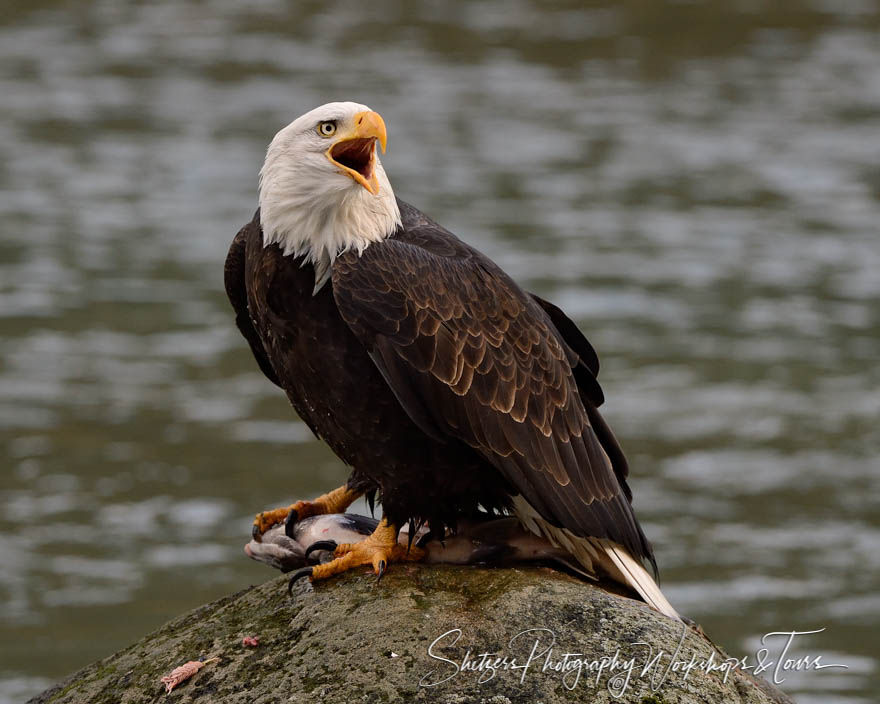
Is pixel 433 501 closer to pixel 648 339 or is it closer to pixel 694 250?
pixel 648 339

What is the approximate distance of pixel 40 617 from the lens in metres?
8.41

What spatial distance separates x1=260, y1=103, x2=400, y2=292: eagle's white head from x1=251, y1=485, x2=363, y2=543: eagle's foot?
959mm

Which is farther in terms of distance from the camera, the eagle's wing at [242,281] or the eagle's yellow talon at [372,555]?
the eagle's wing at [242,281]

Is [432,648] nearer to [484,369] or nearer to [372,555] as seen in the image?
[372,555]

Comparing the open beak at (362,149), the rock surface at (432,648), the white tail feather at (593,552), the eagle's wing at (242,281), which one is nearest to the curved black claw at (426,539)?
the rock surface at (432,648)

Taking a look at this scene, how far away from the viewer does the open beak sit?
4691 mm

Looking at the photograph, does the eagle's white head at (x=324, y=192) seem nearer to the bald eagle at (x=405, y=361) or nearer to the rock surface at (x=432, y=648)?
the bald eagle at (x=405, y=361)

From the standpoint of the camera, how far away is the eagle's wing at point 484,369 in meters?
4.62

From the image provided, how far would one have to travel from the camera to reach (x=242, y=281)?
17.1 ft

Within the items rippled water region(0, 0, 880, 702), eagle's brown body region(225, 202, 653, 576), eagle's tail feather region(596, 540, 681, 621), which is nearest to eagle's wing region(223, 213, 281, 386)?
eagle's brown body region(225, 202, 653, 576)

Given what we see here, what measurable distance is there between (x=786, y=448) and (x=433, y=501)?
644cm

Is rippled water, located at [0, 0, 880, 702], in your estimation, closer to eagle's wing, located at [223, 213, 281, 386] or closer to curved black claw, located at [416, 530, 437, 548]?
eagle's wing, located at [223, 213, 281, 386]

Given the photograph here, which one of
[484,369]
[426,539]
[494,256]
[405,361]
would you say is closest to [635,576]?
[426,539]

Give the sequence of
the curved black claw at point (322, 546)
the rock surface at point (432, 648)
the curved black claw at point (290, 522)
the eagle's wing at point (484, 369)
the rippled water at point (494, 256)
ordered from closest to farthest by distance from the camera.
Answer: the rock surface at point (432, 648), the eagle's wing at point (484, 369), the curved black claw at point (322, 546), the curved black claw at point (290, 522), the rippled water at point (494, 256)
